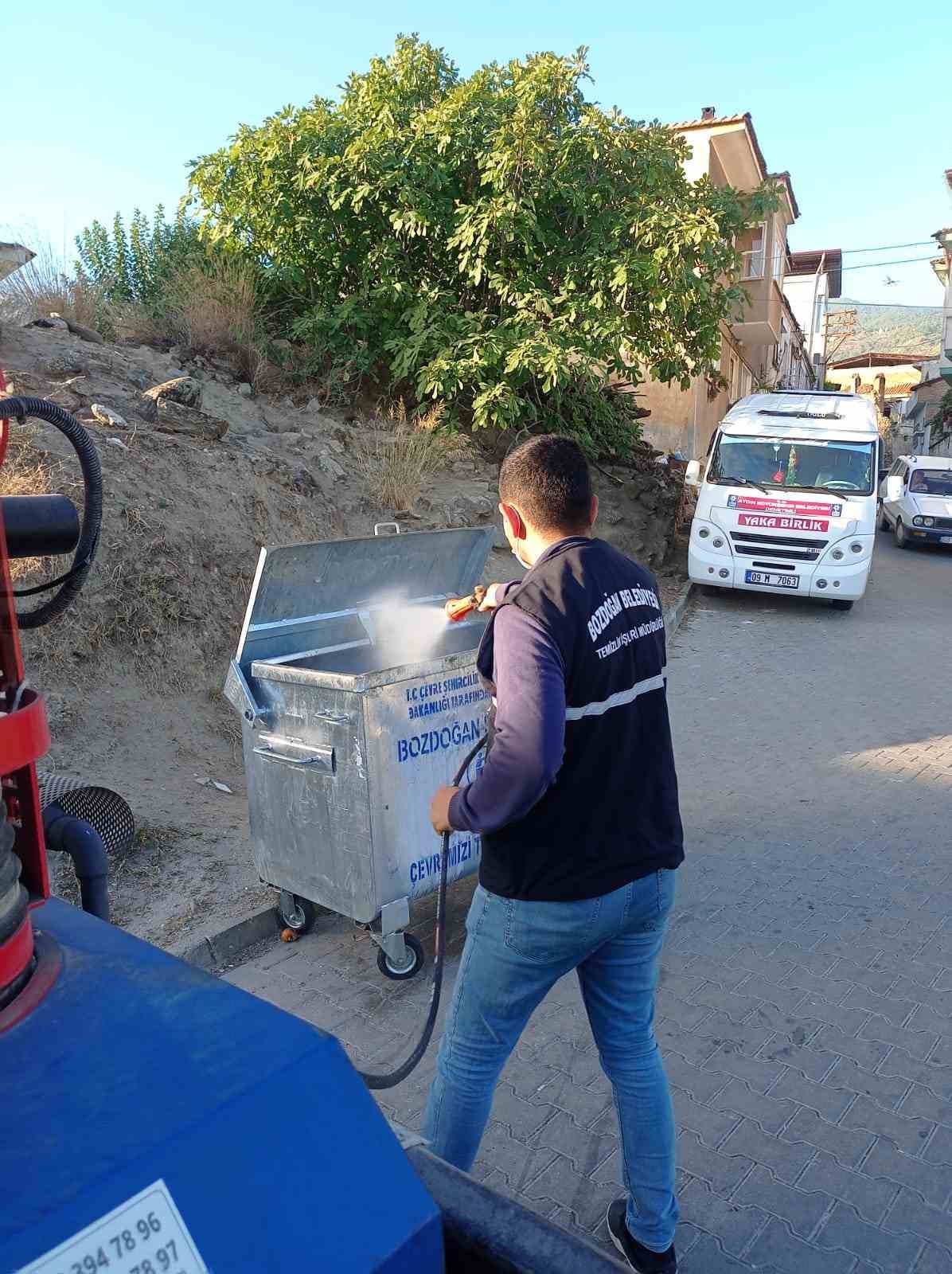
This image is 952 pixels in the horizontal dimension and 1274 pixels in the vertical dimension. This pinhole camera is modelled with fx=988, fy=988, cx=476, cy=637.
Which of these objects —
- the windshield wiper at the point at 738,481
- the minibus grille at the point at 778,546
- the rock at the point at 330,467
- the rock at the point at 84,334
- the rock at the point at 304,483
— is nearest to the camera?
the rock at the point at 304,483

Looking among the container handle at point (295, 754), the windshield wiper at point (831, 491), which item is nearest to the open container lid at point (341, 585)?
the container handle at point (295, 754)

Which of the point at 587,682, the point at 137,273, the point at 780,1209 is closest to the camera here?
the point at 587,682

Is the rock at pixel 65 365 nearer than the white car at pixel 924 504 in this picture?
Yes

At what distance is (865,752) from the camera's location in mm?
6898

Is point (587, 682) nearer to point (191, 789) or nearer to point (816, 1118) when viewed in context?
point (816, 1118)

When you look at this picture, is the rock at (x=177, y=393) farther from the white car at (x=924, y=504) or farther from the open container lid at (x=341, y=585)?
the white car at (x=924, y=504)

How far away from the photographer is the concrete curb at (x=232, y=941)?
4035 millimetres

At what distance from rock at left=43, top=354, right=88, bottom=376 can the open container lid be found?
5351 mm

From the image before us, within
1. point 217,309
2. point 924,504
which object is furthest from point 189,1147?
point 924,504

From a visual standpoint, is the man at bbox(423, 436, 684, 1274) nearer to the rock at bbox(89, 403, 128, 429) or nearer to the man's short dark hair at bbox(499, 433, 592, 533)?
the man's short dark hair at bbox(499, 433, 592, 533)

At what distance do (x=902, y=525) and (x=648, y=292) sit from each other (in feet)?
36.8

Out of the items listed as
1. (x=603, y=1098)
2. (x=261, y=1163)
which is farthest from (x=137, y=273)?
(x=261, y=1163)

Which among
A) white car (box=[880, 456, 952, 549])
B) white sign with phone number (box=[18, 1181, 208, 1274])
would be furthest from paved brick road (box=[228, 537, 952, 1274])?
white car (box=[880, 456, 952, 549])

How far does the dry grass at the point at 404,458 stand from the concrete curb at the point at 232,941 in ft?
19.3
